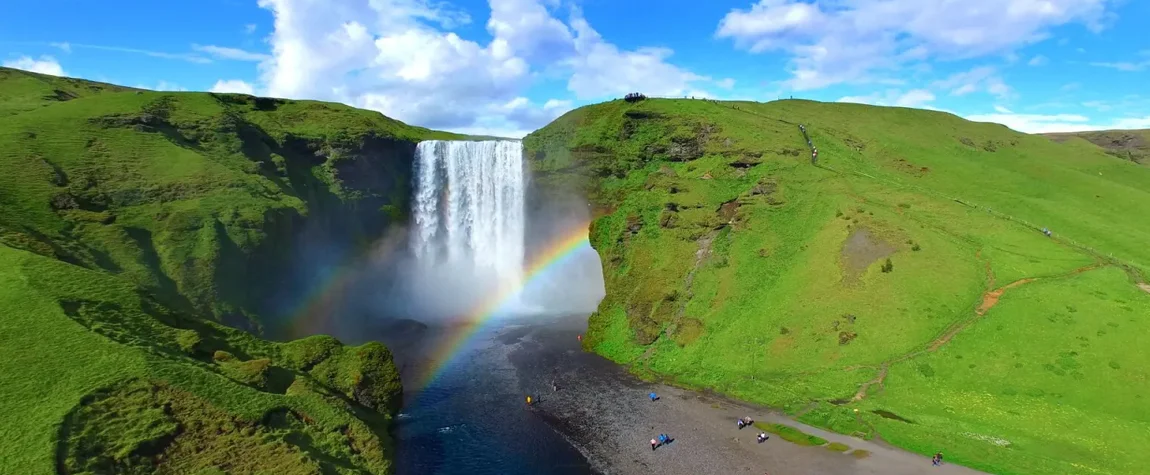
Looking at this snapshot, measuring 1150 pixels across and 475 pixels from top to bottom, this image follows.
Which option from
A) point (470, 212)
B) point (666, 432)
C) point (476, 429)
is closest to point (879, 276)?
point (666, 432)

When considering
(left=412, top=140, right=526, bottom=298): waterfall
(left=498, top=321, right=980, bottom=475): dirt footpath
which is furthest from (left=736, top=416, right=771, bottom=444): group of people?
(left=412, top=140, right=526, bottom=298): waterfall

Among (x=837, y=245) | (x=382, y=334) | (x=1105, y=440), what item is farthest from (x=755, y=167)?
(x=382, y=334)

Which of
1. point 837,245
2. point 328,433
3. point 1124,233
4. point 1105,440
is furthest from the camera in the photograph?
point 1124,233

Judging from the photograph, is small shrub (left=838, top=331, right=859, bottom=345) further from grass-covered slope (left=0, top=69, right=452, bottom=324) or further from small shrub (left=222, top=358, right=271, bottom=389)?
grass-covered slope (left=0, top=69, right=452, bottom=324)

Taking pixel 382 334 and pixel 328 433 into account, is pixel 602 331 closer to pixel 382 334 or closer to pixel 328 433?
pixel 382 334

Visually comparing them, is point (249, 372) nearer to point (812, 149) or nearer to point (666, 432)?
point (666, 432)

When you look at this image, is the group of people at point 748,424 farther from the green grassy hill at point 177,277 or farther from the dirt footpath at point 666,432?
the green grassy hill at point 177,277

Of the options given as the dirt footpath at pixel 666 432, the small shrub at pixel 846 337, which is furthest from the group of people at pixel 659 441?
the small shrub at pixel 846 337
